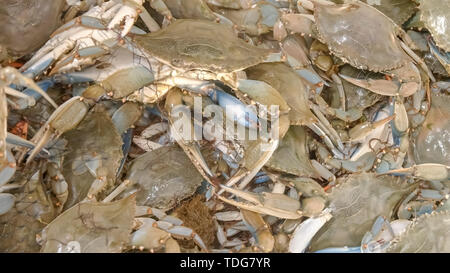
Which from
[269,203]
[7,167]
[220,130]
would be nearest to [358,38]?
[220,130]

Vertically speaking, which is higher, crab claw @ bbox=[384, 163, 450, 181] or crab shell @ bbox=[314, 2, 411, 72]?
crab shell @ bbox=[314, 2, 411, 72]

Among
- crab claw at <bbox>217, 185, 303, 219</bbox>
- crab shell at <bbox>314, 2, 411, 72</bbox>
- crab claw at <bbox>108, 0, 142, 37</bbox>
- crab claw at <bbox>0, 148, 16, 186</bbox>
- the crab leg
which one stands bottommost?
crab claw at <bbox>217, 185, 303, 219</bbox>

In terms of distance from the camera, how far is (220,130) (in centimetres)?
258

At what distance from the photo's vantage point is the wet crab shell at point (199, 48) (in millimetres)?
2391

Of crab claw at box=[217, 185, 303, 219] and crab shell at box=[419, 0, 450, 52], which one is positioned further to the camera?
crab shell at box=[419, 0, 450, 52]

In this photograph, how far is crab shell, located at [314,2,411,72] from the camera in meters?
2.76

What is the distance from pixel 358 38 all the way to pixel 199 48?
0.89 meters

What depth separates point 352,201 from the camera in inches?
105

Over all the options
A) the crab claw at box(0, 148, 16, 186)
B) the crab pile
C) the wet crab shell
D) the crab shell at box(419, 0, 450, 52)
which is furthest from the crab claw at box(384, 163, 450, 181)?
the crab claw at box(0, 148, 16, 186)

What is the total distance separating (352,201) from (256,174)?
19.6 inches

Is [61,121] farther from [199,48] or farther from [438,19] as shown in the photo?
[438,19]

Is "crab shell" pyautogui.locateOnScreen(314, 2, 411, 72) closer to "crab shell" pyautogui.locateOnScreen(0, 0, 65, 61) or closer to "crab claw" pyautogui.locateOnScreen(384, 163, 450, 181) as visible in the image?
"crab claw" pyautogui.locateOnScreen(384, 163, 450, 181)

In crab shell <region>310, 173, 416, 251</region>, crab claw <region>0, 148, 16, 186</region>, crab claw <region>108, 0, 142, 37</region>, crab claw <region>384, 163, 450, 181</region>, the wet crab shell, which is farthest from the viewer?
crab claw <region>384, 163, 450, 181</region>

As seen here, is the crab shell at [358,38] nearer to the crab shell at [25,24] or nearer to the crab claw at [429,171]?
the crab claw at [429,171]
